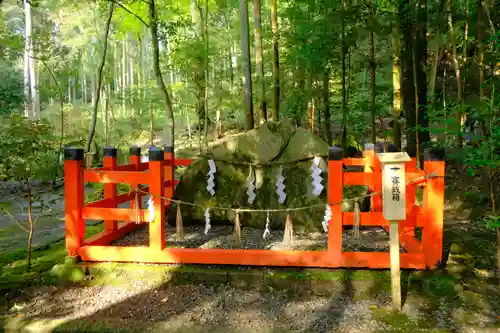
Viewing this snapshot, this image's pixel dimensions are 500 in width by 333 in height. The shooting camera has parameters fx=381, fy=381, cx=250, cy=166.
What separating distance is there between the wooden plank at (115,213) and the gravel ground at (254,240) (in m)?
0.89

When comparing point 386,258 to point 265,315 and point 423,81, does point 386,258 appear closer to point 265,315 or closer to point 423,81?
point 265,315

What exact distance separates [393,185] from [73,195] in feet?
11.0

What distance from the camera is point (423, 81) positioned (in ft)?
27.7

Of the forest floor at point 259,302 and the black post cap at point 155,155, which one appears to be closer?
the forest floor at point 259,302

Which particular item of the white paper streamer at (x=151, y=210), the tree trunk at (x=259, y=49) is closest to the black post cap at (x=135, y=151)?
the white paper streamer at (x=151, y=210)

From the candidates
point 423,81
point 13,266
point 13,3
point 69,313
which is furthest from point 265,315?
point 13,3

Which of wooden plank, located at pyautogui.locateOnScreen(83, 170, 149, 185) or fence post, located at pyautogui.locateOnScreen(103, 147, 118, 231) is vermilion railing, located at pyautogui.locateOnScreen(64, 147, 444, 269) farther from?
fence post, located at pyautogui.locateOnScreen(103, 147, 118, 231)

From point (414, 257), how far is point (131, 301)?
2.92m

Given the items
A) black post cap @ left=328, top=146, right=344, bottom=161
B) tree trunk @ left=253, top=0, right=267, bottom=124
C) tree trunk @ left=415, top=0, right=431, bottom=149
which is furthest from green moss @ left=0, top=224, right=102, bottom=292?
tree trunk @ left=415, top=0, right=431, bottom=149

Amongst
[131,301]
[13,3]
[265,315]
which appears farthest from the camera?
[13,3]

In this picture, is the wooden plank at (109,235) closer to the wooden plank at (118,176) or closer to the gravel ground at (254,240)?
the gravel ground at (254,240)

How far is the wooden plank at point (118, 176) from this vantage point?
4.21 metres

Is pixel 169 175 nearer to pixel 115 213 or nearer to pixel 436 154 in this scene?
pixel 115 213

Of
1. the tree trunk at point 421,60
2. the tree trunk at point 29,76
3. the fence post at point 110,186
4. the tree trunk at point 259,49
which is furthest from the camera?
the tree trunk at point 29,76
